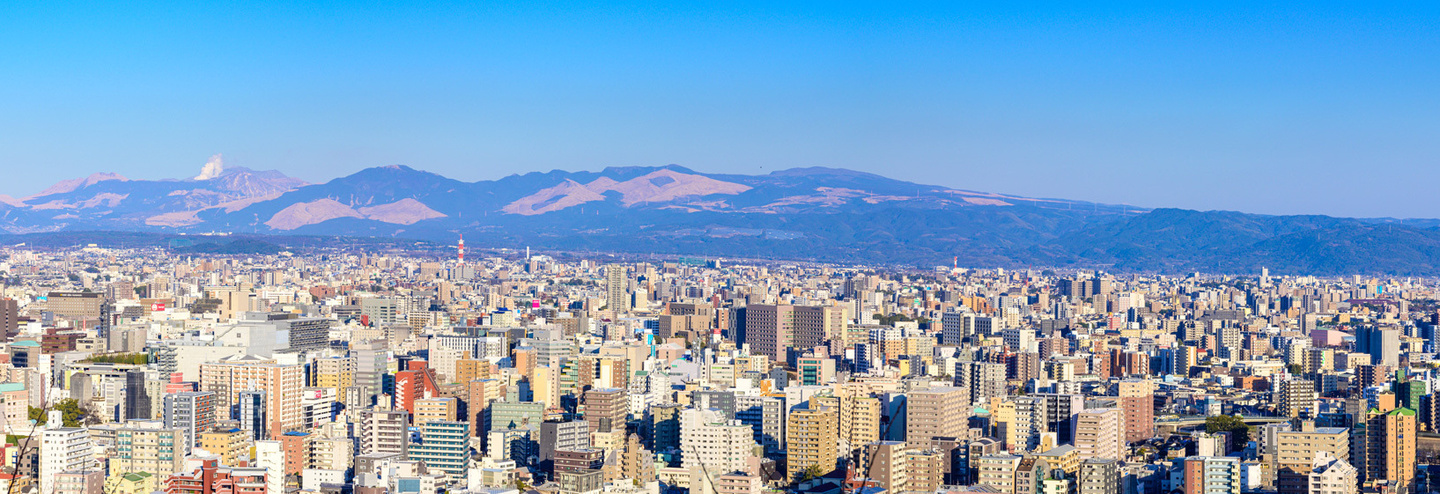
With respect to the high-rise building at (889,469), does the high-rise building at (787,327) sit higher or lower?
higher

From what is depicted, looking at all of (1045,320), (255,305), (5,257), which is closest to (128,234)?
(5,257)

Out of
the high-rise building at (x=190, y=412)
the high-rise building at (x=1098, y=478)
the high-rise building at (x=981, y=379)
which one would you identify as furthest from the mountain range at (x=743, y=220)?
the high-rise building at (x=1098, y=478)

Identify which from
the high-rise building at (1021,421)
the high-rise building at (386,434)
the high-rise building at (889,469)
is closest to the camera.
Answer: the high-rise building at (889,469)

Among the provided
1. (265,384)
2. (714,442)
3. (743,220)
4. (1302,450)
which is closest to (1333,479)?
(1302,450)

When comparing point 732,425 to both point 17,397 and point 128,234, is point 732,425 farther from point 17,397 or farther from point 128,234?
point 128,234

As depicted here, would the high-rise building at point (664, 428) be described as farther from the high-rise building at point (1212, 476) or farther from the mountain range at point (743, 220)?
the mountain range at point (743, 220)

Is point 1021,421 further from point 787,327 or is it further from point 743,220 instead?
point 743,220

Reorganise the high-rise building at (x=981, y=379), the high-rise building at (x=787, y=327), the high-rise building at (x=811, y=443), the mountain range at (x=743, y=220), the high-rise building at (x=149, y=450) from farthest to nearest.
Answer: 1. the mountain range at (x=743, y=220)
2. the high-rise building at (x=787, y=327)
3. the high-rise building at (x=981, y=379)
4. the high-rise building at (x=811, y=443)
5. the high-rise building at (x=149, y=450)

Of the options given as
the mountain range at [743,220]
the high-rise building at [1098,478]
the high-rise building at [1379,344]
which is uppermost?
the mountain range at [743,220]
